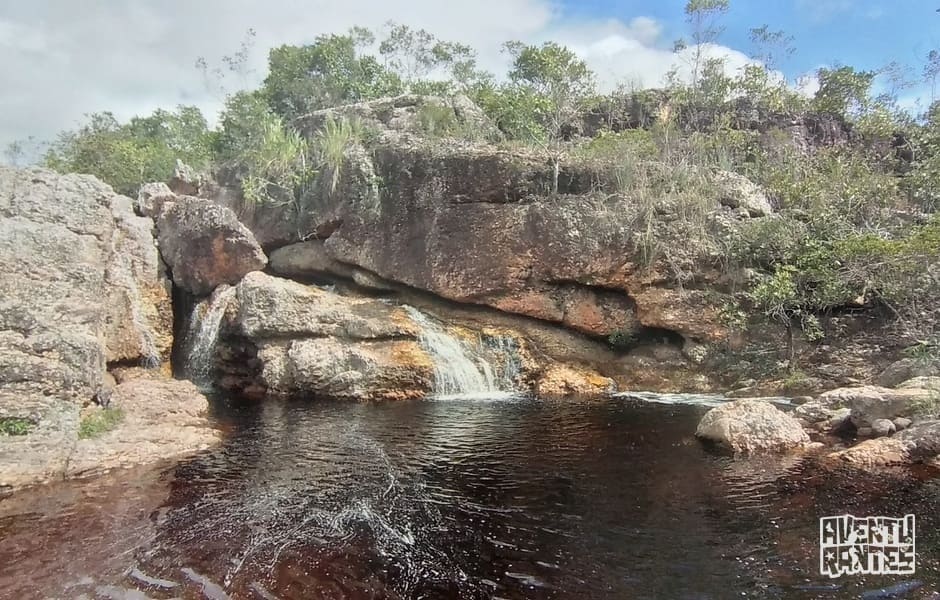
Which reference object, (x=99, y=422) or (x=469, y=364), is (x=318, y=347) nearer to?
(x=469, y=364)

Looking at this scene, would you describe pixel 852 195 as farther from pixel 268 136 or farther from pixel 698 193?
pixel 268 136

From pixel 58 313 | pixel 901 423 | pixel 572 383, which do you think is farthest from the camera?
pixel 572 383

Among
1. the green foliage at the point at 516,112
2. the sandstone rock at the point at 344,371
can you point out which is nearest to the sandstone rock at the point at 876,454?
the sandstone rock at the point at 344,371

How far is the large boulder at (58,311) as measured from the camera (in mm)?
8555

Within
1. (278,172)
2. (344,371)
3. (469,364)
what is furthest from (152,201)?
(469,364)

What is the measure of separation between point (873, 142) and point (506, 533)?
2656cm

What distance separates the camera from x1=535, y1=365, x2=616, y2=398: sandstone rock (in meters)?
15.1

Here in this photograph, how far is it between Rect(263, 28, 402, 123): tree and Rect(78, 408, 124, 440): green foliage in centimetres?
2266

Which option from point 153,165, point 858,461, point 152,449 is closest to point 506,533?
point 858,461

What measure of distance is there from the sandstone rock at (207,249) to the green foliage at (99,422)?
8.10 m

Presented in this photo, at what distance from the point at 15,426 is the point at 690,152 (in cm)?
1878

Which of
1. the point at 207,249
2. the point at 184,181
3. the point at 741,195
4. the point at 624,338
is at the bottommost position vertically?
the point at 624,338

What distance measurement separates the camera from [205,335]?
16.6 m

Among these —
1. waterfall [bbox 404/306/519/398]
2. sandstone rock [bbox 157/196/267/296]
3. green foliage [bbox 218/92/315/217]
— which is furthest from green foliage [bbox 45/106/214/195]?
waterfall [bbox 404/306/519/398]
